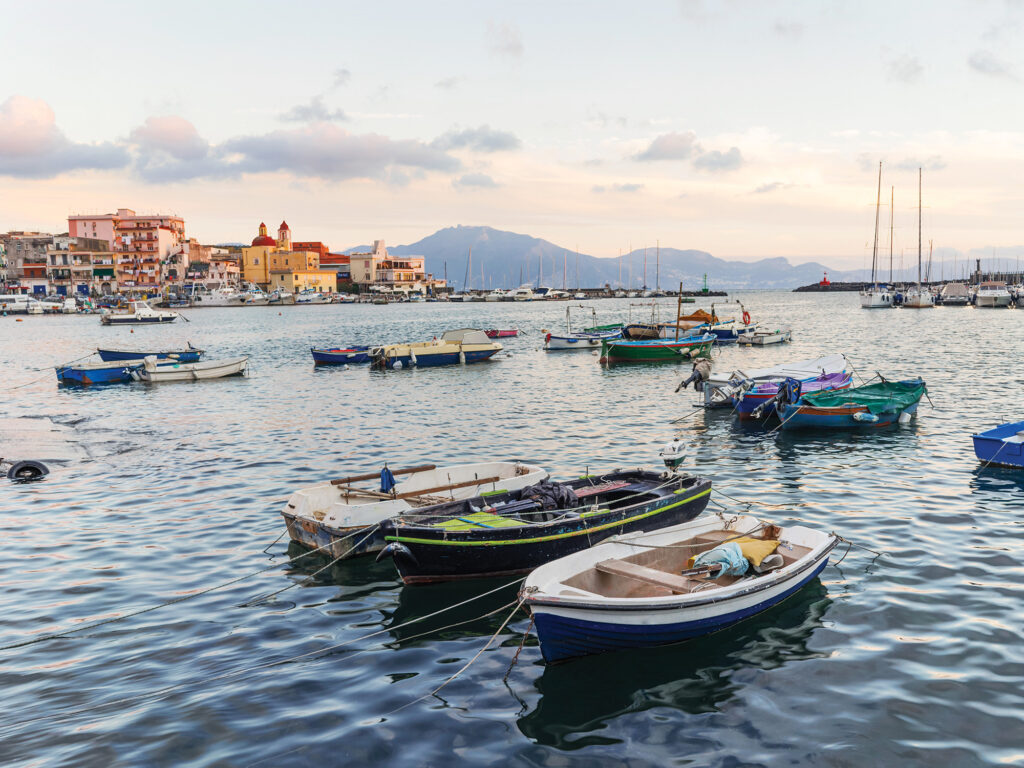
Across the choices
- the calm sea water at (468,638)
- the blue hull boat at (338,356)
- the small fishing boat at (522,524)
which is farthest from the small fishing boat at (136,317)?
the small fishing boat at (522,524)

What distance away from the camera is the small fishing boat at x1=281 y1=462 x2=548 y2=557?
14.1 m

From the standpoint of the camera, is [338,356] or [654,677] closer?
[654,677]

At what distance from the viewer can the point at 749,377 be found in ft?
107

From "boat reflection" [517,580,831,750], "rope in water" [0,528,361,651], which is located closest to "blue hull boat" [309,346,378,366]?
"rope in water" [0,528,361,651]

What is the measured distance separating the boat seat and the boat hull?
0.50m

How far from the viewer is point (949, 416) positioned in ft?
92.2

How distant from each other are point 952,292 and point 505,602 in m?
153

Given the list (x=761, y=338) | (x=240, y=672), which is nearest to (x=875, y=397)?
(x=240, y=672)

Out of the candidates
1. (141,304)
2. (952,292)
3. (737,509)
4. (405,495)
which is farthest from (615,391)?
(952,292)

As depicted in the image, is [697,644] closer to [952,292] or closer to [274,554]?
[274,554]

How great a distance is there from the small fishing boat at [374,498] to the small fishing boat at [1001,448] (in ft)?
41.8

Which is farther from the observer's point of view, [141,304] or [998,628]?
[141,304]

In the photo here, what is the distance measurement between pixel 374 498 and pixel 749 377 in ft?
72.3

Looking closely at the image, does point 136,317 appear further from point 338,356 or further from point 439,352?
point 439,352
